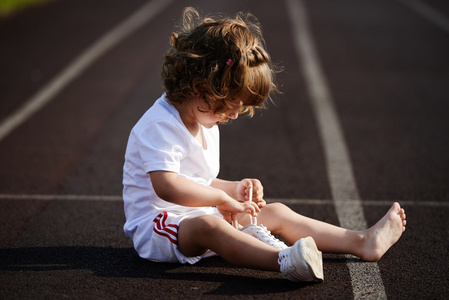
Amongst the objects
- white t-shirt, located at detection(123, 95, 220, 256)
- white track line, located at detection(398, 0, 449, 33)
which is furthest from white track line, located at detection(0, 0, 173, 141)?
white track line, located at detection(398, 0, 449, 33)

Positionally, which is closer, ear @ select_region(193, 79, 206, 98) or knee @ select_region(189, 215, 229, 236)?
knee @ select_region(189, 215, 229, 236)

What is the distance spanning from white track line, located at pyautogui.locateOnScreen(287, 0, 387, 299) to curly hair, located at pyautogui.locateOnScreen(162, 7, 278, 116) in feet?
3.80

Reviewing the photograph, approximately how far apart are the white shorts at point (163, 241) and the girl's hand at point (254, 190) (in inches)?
11.9

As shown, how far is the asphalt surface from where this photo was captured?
3227 mm

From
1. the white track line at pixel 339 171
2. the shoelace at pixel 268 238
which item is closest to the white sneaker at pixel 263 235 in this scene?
the shoelace at pixel 268 238

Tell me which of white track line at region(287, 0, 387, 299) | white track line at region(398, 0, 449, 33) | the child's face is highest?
the child's face

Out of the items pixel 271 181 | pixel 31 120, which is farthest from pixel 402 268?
pixel 31 120

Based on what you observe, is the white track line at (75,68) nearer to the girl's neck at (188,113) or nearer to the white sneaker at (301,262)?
the girl's neck at (188,113)

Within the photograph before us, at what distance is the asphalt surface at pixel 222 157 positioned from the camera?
323 centimetres

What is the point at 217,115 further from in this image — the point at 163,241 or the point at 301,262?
the point at 301,262

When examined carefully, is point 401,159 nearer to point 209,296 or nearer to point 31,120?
point 209,296

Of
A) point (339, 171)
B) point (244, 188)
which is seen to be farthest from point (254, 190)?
point (339, 171)

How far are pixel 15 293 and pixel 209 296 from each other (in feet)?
3.27

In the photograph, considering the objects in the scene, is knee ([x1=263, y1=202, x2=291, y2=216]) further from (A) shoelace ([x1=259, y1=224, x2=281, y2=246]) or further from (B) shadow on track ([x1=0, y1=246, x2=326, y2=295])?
(B) shadow on track ([x1=0, y1=246, x2=326, y2=295])
